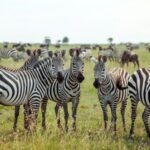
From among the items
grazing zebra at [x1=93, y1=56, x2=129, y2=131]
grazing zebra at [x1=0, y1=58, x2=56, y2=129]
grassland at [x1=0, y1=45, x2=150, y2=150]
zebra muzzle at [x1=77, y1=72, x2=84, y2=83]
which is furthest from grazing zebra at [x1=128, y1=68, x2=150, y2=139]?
grazing zebra at [x1=0, y1=58, x2=56, y2=129]

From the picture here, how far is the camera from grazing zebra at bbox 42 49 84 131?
9.36m

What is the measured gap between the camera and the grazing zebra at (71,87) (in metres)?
9.36

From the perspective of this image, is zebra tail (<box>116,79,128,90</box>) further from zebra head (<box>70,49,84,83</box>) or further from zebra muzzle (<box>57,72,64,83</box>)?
zebra muzzle (<box>57,72,64,83</box>)

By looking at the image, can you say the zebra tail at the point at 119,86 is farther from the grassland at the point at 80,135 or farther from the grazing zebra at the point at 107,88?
the grassland at the point at 80,135

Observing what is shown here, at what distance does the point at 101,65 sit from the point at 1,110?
4.46 meters

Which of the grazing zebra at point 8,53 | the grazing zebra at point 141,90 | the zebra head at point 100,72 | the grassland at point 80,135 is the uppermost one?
the grazing zebra at point 8,53

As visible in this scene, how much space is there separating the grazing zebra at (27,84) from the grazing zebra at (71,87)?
0.46m

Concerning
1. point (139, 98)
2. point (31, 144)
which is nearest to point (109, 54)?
point (139, 98)

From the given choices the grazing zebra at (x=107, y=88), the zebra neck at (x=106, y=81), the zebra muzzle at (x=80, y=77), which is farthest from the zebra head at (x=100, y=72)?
the zebra muzzle at (x=80, y=77)

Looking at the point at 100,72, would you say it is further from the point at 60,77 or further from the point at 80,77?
the point at 60,77

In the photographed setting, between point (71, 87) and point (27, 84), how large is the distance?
113 centimetres

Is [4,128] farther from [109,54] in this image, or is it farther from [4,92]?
[109,54]

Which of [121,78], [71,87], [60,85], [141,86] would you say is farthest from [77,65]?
[121,78]

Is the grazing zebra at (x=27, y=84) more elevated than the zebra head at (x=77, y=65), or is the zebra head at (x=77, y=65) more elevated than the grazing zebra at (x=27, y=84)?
the zebra head at (x=77, y=65)
